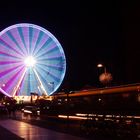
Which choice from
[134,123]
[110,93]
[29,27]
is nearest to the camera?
[134,123]

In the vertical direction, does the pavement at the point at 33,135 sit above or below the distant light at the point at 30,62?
below

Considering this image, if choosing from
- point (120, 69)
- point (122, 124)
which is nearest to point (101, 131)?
point (122, 124)

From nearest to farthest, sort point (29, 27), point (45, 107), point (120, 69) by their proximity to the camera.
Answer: point (45, 107)
point (29, 27)
point (120, 69)

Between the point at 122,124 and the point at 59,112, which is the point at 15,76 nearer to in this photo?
the point at 59,112

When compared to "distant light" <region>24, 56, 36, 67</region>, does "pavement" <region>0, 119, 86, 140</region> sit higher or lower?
lower

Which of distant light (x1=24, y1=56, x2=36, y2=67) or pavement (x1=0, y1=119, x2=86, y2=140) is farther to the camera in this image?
distant light (x1=24, y1=56, x2=36, y2=67)

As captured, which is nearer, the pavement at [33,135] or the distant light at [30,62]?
the pavement at [33,135]

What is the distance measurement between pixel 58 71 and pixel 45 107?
996cm

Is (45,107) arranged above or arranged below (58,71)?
below

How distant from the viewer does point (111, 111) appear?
20.8 meters

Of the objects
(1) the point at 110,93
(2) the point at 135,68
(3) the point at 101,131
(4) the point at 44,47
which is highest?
(4) the point at 44,47

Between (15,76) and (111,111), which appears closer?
(111,111)

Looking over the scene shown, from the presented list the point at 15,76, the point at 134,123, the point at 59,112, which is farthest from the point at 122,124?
the point at 15,76

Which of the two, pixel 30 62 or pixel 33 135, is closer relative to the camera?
pixel 33 135
